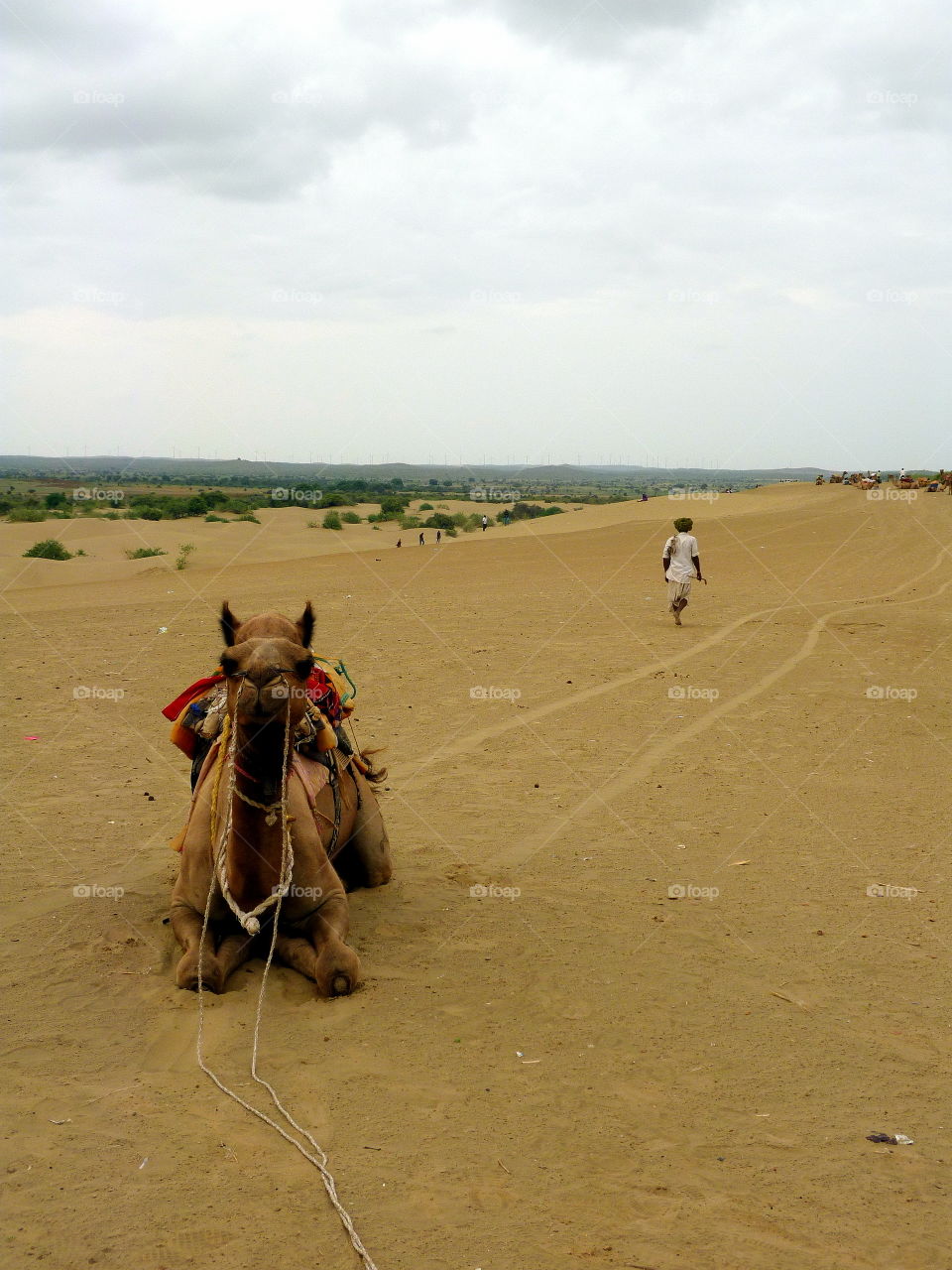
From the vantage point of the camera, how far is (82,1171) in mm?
4336

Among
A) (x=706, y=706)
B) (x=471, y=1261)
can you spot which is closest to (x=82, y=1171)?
(x=471, y=1261)

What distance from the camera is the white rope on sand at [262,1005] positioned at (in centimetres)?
416

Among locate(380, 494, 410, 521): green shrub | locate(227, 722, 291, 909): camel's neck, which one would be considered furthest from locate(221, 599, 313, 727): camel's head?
locate(380, 494, 410, 521): green shrub

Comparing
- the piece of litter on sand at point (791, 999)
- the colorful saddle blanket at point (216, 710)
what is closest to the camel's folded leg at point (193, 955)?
the colorful saddle blanket at point (216, 710)

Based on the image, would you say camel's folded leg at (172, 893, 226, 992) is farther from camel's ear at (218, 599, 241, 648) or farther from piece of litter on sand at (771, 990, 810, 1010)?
piece of litter on sand at (771, 990, 810, 1010)

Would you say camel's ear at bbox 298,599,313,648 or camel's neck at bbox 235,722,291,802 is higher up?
camel's ear at bbox 298,599,313,648

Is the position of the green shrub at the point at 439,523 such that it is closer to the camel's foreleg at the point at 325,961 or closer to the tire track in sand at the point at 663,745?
the tire track in sand at the point at 663,745

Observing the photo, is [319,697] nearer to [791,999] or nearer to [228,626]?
[228,626]

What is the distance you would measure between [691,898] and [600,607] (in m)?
16.3

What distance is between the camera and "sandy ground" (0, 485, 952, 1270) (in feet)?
13.6

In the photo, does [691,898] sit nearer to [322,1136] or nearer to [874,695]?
[322,1136]

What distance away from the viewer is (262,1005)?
18.9 ft

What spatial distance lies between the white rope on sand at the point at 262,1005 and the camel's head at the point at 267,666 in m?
0.14

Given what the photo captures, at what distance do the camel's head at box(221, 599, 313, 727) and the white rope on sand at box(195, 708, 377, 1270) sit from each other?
14 centimetres
